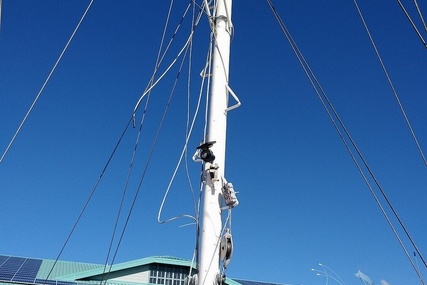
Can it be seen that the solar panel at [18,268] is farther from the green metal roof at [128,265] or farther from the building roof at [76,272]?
the green metal roof at [128,265]

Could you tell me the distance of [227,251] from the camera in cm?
568

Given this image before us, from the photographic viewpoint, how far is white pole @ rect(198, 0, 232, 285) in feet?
18.1

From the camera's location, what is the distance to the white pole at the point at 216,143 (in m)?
5.53

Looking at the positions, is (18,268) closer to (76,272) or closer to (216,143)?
(76,272)

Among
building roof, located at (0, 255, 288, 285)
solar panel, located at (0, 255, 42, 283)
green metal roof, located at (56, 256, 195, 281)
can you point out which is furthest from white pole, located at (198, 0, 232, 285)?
solar panel, located at (0, 255, 42, 283)

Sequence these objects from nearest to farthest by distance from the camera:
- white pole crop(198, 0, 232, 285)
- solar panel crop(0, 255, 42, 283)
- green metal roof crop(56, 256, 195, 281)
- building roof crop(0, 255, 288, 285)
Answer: white pole crop(198, 0, 232, 285) → solar panel crop(0, 255, 42, 283) → building roof crop(0, 255, 288, 285) → green metal roof crop(56, 256, 195, 281)

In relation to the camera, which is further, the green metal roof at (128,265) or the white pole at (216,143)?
the green metal roof at (128,265)

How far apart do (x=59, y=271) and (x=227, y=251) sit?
65.3 ft

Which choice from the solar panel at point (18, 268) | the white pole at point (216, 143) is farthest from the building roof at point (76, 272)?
the white pole at point (216, 143)

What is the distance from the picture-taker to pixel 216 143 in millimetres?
6094

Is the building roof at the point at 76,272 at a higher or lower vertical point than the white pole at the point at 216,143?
higher

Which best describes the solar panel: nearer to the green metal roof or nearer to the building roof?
the building roof

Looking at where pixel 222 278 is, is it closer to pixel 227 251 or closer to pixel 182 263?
pixel 227 251

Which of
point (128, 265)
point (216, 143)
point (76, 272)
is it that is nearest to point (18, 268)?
point (76, 272)
